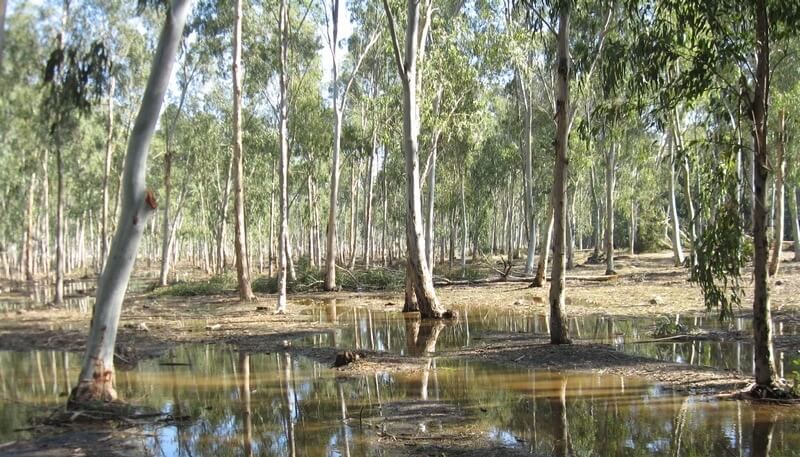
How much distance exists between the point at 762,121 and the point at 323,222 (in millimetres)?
62975

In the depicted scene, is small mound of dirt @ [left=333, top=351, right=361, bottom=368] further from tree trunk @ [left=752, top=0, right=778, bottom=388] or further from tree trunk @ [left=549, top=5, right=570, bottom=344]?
tree trunk @ [left=752, top=0, right=778, bottom=388]

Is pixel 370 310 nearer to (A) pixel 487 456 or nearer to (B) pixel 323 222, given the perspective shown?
(A) pixel 487 456

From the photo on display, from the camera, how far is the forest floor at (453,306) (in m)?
9.57

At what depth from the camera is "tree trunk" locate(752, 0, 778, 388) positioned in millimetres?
7242

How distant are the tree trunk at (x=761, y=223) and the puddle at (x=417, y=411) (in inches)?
21.8

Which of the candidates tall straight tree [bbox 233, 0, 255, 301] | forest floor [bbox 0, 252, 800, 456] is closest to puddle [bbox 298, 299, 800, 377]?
forest floor [bbox 0, 252, 800, 456]

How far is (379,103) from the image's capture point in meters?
23.7

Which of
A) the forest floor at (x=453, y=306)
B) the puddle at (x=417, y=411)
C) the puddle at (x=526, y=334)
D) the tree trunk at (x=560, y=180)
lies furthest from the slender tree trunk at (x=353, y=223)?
the puddle at (x=417, y=411)

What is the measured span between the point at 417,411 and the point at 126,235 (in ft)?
13.0

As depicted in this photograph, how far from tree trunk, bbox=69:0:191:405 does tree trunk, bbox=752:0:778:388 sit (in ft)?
22.2

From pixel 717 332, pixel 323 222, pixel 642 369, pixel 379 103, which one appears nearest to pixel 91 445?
pixel 642 369

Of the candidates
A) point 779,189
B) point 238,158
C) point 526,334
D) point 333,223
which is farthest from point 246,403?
point 779,189

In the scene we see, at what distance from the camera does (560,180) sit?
10.9 metres

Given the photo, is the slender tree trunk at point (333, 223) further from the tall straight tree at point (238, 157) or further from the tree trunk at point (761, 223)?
the tree trunk at point (761, 223)
